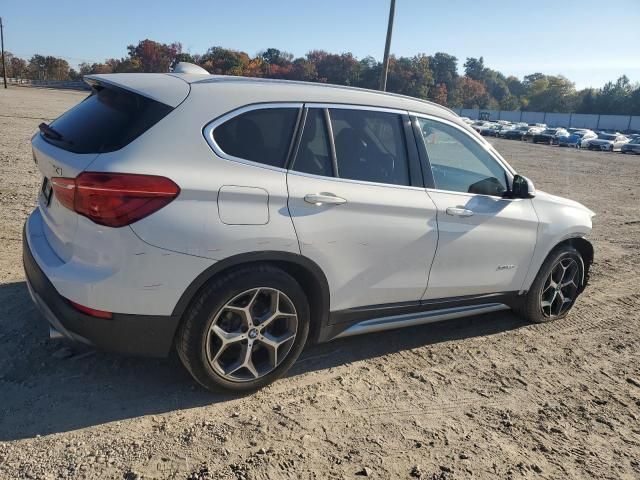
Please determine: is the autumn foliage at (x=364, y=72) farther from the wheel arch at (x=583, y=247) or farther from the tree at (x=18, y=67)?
the wheel arch at (x=583, y=247)

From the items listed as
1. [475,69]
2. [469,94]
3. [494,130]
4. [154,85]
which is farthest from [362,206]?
[475,69]

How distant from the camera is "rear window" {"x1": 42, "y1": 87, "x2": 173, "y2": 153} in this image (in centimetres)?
278

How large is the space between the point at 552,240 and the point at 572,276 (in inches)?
24.9

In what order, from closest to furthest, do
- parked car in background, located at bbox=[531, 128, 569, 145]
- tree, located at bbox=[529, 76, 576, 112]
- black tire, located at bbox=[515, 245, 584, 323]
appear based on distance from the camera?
black tire, located at bbox=[515, 245, 584, 323] → parked car in background, located at bbox=[531, 128, 569, 145] → tree, located at bbox=[529, 76, 576, 112]

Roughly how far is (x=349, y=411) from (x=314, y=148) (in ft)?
5.24

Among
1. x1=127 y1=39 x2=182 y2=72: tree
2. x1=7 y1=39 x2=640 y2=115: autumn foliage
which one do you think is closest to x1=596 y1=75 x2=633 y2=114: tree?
x1=7 y1=39 x2=640 y2=115: autumn foliage

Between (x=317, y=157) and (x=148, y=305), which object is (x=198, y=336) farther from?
(x=317, y=157)

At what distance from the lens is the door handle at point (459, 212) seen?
3666mm

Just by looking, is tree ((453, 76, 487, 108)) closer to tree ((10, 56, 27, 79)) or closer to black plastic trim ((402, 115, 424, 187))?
tree ((10, 56, 27, 79))

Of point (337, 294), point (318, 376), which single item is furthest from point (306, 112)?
point (318, 376)

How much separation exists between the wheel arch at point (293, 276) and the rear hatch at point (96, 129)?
0.68 meters

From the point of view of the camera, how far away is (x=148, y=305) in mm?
2744

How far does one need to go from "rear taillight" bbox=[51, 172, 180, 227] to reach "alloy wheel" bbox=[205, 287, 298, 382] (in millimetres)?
699

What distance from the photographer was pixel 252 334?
3092 millimetres
